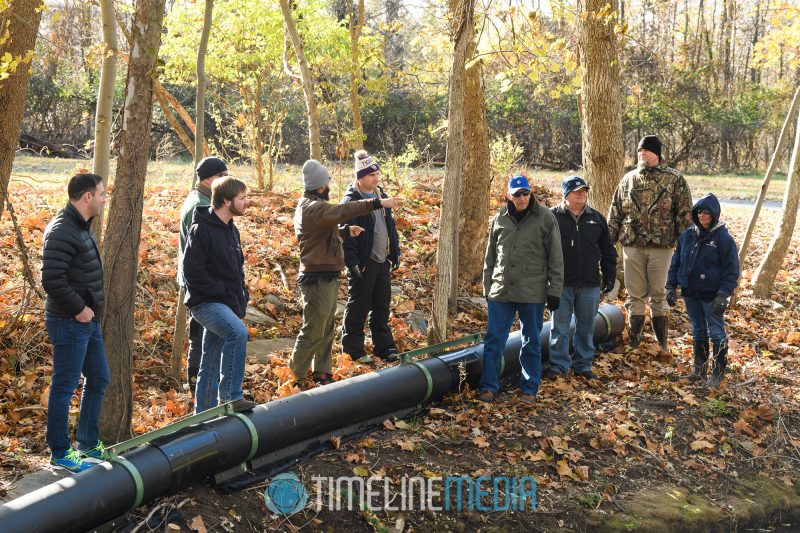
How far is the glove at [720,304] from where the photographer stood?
25.5ft

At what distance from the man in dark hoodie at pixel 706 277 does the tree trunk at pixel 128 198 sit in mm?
5240

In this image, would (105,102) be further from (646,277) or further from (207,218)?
(646,277)

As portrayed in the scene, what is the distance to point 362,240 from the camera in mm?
7852

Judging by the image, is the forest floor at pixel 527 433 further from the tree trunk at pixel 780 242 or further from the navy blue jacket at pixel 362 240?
the tree trunk at pixel 780 242

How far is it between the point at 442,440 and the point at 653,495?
179 centimetres

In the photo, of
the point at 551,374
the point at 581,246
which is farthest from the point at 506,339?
the point at 581,246

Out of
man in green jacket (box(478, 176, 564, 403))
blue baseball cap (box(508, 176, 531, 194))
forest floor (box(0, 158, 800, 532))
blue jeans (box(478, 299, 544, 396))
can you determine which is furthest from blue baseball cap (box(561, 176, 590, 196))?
forest floor (box(0, 158, 800, 532))

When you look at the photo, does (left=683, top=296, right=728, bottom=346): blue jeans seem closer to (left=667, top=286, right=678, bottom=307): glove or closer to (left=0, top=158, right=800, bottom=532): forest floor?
(left=667, top=286, right=678, bottom=307): glove

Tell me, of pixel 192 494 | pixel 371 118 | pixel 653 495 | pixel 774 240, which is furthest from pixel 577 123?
pixel 192 494

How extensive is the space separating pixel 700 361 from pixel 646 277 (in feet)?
3.65

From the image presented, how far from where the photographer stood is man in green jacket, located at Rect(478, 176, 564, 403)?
7.09 metres

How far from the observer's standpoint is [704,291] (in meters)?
7.94

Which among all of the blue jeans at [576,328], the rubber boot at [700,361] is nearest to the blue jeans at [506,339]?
the blue jeans at [576,328]

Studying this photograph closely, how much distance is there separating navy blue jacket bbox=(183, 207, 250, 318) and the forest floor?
1.25 m
